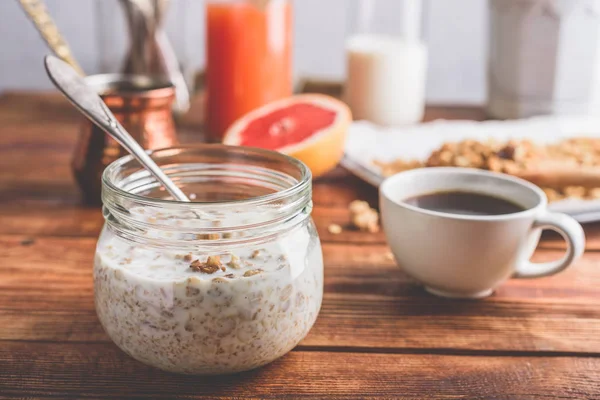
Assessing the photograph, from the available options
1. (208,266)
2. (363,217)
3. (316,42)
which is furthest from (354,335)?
(316,42)

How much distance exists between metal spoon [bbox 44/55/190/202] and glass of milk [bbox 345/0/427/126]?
0.90m

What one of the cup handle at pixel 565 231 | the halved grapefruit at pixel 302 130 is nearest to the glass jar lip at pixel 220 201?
the cup handle at pixel 565 231

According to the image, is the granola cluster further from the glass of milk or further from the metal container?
the glass of milk

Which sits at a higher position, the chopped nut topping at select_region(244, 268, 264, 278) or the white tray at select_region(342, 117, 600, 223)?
the chopped nut topping at select_region(244, 268, 264, 278)

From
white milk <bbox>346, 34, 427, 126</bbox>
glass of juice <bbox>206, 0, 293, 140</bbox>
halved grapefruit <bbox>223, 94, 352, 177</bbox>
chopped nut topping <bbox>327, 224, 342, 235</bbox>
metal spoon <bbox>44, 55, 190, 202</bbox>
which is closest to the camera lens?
metal spoon <bbox>44, 55, 190, 202</bbox>

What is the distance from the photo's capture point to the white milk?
1.51 m

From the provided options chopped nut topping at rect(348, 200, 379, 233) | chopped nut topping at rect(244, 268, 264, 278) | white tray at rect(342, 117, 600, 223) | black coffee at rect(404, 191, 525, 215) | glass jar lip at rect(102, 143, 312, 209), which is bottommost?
chopped nut topping at rect(348, 200, 379, 233)

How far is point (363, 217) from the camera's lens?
0.97m

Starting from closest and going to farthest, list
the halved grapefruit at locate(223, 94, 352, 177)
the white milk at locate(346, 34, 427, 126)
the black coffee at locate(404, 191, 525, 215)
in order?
the black coffee at locate(404, 191, 525, 215)
the halved grapefruit at locate(223, 94, 352, 177)
the white milk at locate(346, 34, 427, 126)

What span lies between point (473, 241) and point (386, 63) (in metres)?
0.85

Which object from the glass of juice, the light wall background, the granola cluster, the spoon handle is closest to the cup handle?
the granola cluster

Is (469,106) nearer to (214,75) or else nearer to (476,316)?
(214,75)

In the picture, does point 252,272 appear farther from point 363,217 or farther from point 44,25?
point 44,25

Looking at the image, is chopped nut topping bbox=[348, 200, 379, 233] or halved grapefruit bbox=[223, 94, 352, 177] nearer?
chopped nut topping bbox=[348, 200, 379, 233]
